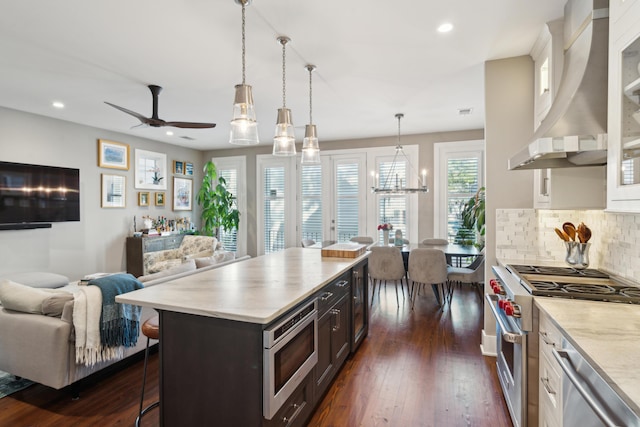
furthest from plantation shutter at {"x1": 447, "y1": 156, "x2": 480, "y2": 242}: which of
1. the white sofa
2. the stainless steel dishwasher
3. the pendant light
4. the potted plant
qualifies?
the white sofa

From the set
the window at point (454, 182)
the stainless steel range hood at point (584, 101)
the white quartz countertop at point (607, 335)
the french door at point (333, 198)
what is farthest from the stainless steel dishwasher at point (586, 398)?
the french door at point (333, 198)

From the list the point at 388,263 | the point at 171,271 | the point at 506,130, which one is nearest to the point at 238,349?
the point at 171,271

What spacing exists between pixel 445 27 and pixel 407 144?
3647 millimetres

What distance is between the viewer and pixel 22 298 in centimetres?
237

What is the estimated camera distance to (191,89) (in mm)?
3654

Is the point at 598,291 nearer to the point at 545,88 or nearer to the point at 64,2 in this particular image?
the point at 545,88

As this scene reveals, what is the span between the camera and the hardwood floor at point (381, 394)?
6.98ft

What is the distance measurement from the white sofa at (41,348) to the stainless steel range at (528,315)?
2784 millimetres

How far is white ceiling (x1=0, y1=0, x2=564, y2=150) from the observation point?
2.18 metres

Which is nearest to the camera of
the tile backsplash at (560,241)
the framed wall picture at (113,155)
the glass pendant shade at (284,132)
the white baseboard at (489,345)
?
the tile backsplash at (560,241)

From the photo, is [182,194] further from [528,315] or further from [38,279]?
[528,315]

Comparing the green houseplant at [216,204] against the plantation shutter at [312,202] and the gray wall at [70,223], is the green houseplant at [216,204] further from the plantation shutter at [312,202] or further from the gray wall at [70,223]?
the plantation shutter at [312,202]

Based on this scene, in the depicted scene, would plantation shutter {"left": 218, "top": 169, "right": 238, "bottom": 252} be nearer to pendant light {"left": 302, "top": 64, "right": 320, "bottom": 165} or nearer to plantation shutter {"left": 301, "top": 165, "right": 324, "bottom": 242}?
plantation shutter {"left": 301, "top": 165, "right": 324, "bottom": 242}

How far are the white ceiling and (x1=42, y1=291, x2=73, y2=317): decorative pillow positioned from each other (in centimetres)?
194
